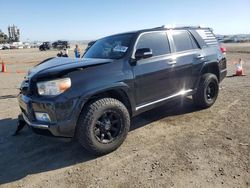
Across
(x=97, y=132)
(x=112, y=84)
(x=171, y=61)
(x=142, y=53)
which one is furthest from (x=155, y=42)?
(x=97, y=132)

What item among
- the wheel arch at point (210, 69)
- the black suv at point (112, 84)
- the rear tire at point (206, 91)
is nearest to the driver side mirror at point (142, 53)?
the black suv at point (112, 84)

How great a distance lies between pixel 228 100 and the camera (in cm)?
701

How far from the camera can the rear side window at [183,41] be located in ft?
18.0

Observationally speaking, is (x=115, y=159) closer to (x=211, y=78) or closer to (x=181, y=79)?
(x=181, y=79)

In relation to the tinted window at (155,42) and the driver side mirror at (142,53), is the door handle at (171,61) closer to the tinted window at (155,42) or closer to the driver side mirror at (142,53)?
the tinted window at (155,42)

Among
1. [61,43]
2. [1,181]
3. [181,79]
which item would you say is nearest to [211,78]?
[181,79]

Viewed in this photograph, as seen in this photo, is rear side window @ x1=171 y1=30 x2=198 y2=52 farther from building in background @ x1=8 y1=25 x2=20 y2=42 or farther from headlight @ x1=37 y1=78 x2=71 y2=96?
building in background @ x1=8 y1=25 x2=20 y2=42

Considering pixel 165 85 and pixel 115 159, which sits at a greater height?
pixel 165 85

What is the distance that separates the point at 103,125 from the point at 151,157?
88 cm

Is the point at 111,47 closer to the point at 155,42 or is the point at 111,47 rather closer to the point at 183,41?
the point at 155,42

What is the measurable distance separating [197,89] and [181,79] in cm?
75

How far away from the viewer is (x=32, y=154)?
441 cm

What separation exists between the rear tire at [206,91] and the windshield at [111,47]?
2.13 metres

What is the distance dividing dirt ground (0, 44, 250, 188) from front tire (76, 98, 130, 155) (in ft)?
0.68
